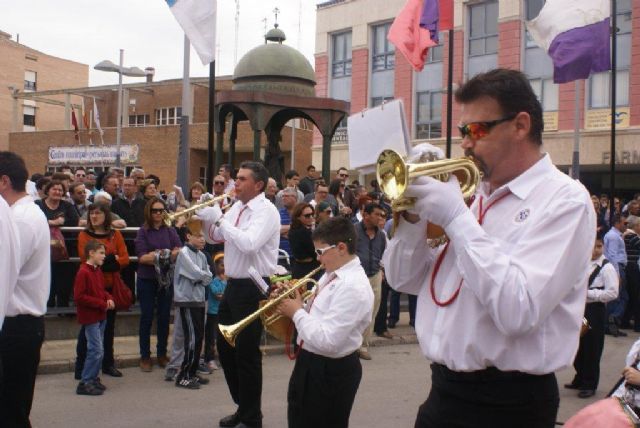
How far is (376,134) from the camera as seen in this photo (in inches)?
114

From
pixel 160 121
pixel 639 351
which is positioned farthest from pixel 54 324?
pixel 160 121

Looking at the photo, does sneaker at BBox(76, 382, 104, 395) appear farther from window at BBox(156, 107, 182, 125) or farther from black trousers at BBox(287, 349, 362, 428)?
window at BBox(156, 107, 182, 125)

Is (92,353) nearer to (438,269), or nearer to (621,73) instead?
(438,269)

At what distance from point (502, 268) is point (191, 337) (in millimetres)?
6209

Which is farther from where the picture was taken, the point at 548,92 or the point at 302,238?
the point at 548,92

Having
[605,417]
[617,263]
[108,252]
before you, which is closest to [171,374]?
[108,252]

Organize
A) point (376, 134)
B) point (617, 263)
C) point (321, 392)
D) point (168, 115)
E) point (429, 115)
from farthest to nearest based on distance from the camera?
point (168, 115) < point (429, 115) < point (617, 263) < point (321, 392) < point (376, 134)

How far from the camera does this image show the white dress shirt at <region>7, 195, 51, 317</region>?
4594 millimetres

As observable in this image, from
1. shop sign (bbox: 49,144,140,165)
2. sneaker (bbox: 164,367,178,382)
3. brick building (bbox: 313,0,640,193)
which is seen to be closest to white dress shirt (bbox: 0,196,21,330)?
sneaker (bbox: 164,367,178,382)

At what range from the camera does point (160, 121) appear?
4744 cm

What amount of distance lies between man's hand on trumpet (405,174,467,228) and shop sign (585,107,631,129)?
27408 millimetres

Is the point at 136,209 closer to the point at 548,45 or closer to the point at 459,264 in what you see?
the point at 548,45

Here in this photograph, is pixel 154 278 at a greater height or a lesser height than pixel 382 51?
lesser

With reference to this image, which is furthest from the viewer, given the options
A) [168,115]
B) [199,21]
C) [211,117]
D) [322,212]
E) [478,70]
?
[168,115]
